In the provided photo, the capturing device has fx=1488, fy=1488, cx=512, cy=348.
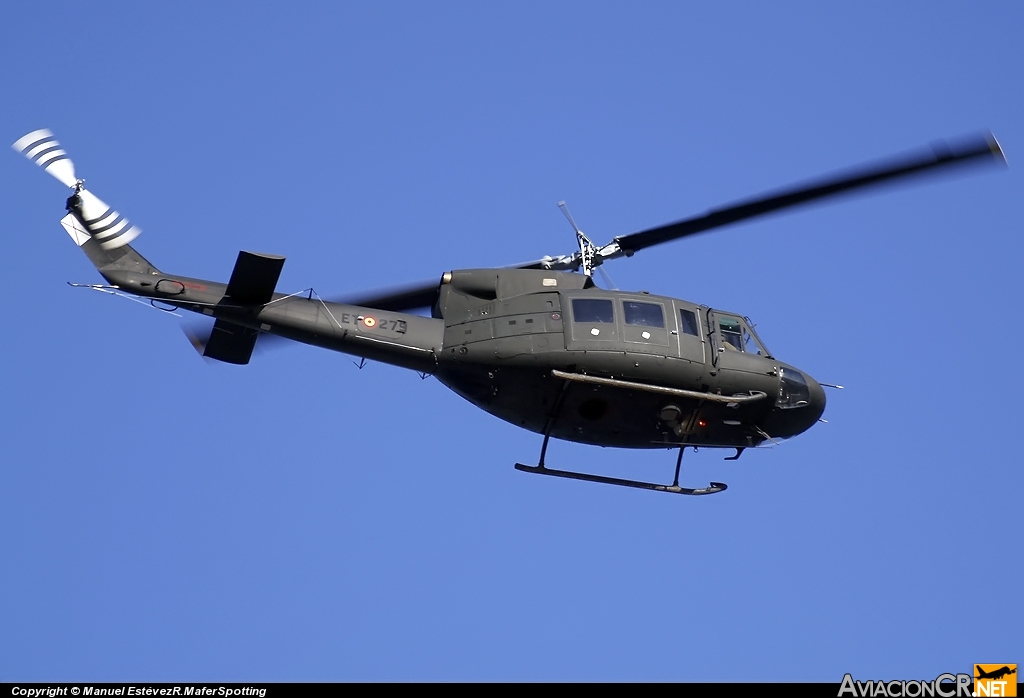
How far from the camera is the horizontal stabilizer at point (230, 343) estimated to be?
23047mm

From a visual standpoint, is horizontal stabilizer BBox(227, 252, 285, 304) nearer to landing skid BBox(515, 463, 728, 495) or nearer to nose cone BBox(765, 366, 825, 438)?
landing skid BBox(515, 463, 728, 495)

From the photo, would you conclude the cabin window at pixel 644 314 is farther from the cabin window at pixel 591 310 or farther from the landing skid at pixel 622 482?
the landing skid at pixel 622 482

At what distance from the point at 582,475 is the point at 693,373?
2.33 meters

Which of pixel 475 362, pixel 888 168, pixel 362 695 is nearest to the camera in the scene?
pixel 362 695

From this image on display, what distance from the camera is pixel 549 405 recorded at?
74.0 feet

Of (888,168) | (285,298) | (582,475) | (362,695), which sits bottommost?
(362,695)

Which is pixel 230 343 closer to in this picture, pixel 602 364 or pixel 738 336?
pixel 602 364

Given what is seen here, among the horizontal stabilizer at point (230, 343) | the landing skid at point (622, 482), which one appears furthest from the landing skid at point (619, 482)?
the horizontal stabilizer at point (230, 343)

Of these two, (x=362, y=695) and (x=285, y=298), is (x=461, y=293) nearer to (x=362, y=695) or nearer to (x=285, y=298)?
(x=285, y=298)

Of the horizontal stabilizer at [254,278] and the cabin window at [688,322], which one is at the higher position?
the cabin window at [688,322]

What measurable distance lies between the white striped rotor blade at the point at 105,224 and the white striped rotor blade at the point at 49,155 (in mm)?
337

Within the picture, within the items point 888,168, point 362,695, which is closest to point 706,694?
point 362,695

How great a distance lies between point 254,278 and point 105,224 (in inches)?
94.1

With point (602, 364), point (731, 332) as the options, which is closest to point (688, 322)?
point (731, 332)
